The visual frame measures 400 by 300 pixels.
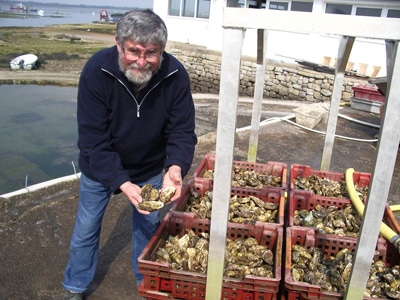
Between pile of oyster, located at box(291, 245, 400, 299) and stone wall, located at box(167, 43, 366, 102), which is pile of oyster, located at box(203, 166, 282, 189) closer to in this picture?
pile of oyster, located at box(291, 245, 400, 299)

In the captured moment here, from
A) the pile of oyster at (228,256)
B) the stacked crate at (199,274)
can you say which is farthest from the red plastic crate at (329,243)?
the pile of oyster at (228,256)

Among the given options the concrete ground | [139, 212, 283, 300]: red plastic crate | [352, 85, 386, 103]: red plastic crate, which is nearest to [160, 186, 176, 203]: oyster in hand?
[139, 212, 283, 300]: red plastic crate

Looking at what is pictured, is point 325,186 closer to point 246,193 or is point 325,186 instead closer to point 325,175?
point 325,175

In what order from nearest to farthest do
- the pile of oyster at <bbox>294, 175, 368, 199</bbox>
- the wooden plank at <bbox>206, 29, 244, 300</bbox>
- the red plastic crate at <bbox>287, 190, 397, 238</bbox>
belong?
the wooden plank at <bbox>206, 29, 244, 300</bbox>
the red plastic crate at <bbox>287, 190, 397, 238</bbox>
the pile of oyster at <bbox>294, 175, 368, 199</bbox>

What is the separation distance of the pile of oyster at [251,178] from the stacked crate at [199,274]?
1.02 feet

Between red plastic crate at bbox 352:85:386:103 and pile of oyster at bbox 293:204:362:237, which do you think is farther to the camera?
red plastic crate at bbox 352:85:386:103

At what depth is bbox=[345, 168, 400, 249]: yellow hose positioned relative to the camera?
278 centimetres

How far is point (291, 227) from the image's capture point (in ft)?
9.32

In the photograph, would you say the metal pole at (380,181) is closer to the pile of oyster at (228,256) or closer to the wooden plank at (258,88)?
the pile of oyster at (228,256)

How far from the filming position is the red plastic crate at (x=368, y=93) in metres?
10.2

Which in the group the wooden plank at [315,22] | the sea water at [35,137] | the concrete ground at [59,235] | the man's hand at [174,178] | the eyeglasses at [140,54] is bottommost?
the sea water at [35,137]

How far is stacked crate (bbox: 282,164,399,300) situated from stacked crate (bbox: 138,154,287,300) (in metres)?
0.07

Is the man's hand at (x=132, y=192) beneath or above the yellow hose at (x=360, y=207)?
above

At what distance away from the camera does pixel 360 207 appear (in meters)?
3.32
